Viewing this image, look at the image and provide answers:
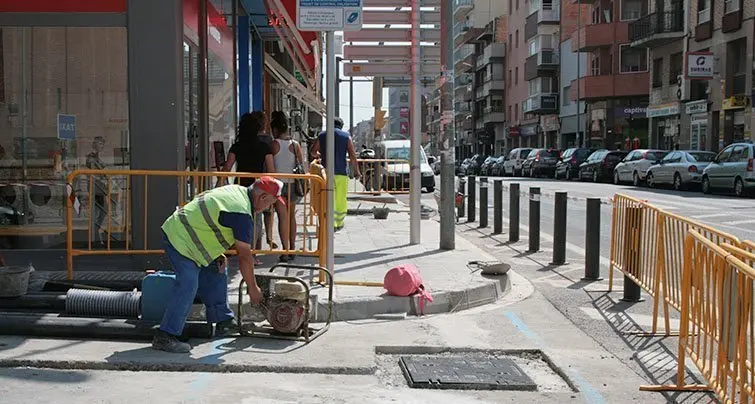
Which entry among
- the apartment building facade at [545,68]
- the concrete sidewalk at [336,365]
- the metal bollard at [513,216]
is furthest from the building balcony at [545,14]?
the concrete sidewalk at [336,365]

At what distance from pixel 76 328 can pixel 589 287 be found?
547cm

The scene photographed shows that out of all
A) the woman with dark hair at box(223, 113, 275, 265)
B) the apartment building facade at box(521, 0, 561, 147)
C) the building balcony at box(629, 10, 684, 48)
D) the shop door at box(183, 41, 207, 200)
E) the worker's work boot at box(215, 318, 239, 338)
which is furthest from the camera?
the apartment building facade at box(521, 0, 561, 147)

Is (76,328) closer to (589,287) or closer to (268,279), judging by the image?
(268,279)

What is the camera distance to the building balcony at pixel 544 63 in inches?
2574

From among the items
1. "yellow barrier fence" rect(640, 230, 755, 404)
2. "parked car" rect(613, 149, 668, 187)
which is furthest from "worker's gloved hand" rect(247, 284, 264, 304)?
"parked car" rect(613, 149, 668, 187)

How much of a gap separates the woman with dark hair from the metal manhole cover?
3880 millimetres

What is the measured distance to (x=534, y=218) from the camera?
12.5 meters

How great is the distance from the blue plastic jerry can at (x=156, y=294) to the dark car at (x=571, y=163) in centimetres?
3671

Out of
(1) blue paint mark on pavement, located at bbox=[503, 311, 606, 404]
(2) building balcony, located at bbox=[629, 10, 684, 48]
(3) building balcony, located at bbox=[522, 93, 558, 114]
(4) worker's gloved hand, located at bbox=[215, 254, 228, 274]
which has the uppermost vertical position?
(2) building balcony, located at bbox=[629, 10, 684, 48]

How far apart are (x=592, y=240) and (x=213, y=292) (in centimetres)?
488

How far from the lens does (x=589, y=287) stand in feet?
31.1

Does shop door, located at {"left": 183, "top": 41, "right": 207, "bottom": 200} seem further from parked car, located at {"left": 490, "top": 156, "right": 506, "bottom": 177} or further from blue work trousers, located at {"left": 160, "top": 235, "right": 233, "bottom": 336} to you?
parked car, located at {"left": 490, "top": 156, "right": 506, "bottom": 177}

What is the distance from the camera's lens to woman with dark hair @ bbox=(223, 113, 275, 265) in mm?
9719

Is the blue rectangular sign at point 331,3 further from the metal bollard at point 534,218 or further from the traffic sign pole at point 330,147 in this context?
the metal bollard at point 534,218
